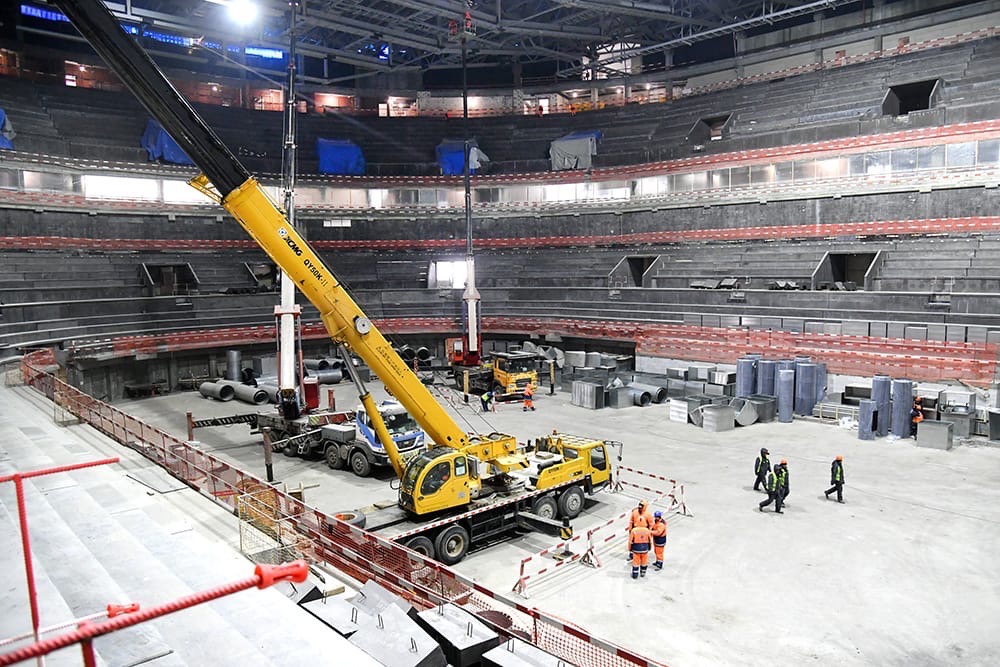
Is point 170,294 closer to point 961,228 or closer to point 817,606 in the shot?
point 817,606

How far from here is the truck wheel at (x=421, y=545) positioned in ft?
41.4

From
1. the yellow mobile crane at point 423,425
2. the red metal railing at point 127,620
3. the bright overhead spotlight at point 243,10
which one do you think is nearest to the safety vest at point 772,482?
the yellow mobile crane at point 423,425

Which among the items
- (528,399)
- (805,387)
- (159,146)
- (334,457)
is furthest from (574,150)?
(334,457)

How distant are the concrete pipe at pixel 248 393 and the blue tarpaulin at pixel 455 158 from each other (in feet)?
73.4

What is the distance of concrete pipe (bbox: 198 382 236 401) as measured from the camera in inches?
1155

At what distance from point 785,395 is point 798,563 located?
1328 cm

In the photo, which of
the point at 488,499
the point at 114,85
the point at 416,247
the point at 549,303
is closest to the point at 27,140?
the point at 114,85

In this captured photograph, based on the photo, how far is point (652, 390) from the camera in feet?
93.9

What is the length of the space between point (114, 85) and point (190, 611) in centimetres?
5052

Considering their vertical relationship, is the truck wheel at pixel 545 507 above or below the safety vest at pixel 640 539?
below

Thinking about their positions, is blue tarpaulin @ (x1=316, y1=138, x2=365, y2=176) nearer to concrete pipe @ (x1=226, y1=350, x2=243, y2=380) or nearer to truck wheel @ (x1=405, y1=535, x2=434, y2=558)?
concrete pipe @ (x1=226, y1=350, x2=243, y2=380)

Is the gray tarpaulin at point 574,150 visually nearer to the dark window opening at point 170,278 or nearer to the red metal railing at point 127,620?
the dark window opening at point 170,278

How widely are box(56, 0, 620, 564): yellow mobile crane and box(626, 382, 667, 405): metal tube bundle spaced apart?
40.7 ft

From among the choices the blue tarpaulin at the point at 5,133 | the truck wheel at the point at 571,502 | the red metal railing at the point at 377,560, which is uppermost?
the blue tarpaulin at the point at 5,133
